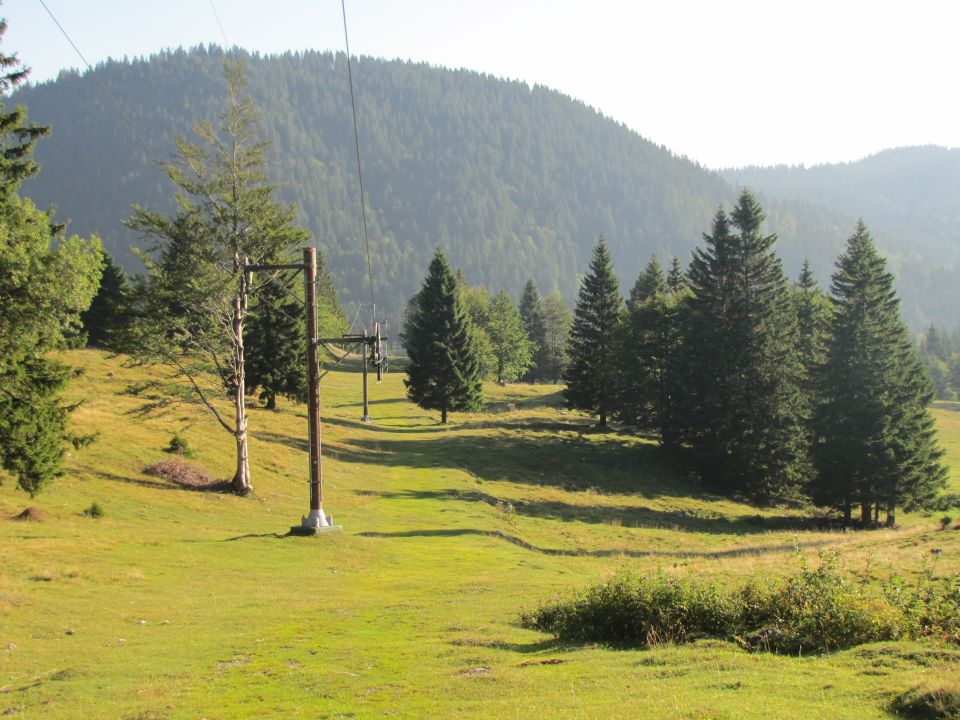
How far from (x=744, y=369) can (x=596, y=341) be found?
1974cm

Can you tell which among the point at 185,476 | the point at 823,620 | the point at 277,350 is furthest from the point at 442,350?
the point at 823,620

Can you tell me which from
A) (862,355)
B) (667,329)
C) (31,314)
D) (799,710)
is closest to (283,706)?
(799,710)

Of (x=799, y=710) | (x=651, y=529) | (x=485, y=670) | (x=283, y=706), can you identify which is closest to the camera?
(x=799, y=710)

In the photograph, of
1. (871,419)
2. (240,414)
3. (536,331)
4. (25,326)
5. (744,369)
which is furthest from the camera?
(536,331)

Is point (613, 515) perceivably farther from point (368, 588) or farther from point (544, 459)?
point (368, 588)

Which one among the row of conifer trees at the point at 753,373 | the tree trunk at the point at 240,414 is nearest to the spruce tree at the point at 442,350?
the row of conifer trees at the point at 753,373

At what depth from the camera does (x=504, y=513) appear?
39.7m

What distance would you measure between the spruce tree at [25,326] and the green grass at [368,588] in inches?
87.3

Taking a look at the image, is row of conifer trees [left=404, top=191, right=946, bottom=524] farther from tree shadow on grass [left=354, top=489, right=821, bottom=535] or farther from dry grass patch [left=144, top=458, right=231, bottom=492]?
dry grass patch [left=144, top=458, right=231, bottom=492]

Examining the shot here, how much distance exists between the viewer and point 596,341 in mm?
73875

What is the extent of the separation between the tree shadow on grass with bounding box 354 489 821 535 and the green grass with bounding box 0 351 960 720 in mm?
246

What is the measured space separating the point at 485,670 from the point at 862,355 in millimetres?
45796

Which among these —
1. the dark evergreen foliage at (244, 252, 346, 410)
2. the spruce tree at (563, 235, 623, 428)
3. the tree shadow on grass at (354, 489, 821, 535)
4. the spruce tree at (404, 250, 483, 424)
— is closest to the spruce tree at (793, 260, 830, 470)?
the tree shadow on grass at (354, 489, 821, 535)

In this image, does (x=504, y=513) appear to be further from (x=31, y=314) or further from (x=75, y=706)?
(x=75, y=706)
